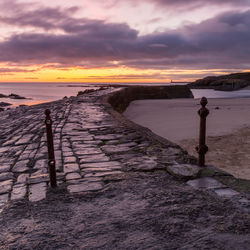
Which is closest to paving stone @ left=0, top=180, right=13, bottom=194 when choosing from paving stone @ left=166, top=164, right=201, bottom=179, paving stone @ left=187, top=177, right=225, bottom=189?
paving stone @ left=166, top=164, right=201, bottom=179

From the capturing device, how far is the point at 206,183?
121 inches

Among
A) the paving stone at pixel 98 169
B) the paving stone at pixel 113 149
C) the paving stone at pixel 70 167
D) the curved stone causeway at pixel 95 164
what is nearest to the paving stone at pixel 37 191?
the curved stone causeway at pixel 95 164

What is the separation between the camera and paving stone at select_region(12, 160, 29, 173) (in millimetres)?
3746

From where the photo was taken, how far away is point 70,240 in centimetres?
207

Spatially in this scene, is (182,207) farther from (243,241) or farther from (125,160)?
(125,160)

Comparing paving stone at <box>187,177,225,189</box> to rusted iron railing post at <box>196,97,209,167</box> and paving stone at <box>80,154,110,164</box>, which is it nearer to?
rusted iron railing post at <box>196,97,209,167</box>

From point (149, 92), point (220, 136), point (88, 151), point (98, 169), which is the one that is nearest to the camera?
point (98, 169)

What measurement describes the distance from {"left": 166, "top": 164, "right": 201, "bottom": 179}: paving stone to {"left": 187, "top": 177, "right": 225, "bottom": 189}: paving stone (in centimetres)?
12

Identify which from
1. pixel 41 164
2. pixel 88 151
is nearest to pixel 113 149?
pixel 88 151

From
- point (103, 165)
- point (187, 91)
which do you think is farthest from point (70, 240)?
point (187, 91)

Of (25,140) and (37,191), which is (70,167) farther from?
(25,140)

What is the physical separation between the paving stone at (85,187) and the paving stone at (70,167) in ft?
1.73

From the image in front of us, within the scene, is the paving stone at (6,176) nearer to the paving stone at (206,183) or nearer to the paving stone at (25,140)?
the paving stone at (25,140)

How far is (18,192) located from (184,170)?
195cm
